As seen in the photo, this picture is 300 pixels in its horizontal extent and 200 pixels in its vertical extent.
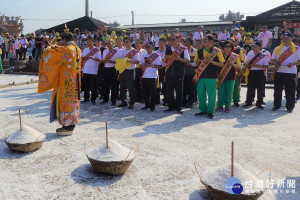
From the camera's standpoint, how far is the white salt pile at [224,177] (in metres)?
3.06

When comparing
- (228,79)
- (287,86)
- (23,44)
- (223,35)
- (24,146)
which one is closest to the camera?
(24,146)

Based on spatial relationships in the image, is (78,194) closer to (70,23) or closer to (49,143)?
(49,143)

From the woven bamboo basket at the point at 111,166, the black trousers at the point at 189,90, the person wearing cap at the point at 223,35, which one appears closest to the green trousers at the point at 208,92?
the black trousers at the point at 189,90

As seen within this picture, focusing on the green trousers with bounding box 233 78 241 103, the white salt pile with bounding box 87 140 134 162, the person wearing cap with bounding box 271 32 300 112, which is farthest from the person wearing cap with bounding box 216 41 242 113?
the white salt pile with bounding box 87 140 134 162

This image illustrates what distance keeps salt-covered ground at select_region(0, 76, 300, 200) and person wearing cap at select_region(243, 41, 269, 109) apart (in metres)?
0.51

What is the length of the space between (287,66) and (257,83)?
3.05ft

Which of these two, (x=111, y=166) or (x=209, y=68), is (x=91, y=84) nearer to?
(x=209, y=68)

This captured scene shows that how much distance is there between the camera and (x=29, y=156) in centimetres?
468

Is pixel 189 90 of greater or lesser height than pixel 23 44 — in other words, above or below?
below

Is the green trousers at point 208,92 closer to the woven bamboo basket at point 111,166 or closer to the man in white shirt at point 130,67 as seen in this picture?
the man in white shirt at point 130,67

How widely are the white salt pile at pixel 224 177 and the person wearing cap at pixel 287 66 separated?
5.22m

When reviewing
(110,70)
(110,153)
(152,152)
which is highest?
(110,70)

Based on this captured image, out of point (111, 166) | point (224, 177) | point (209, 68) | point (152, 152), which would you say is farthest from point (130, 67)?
point (224, 177)

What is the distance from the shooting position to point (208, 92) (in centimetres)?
707
